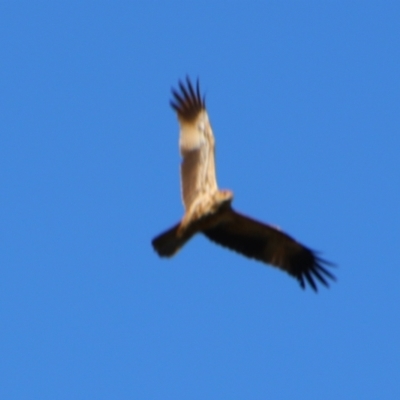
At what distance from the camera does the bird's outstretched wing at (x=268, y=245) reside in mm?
15141

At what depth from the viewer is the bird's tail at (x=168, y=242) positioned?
14.5 metres

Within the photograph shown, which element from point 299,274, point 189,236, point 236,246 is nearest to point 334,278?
point 299,274

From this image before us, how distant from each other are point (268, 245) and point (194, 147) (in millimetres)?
1596

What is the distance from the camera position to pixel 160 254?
47.4 ft

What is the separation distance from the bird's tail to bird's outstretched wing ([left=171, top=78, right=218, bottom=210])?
545 millimetres

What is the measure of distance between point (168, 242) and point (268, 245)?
67.7 inches

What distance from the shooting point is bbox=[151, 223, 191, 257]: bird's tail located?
14.5 meters

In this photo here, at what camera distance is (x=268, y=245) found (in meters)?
15.6

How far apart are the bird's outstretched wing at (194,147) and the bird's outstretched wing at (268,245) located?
1.71ft

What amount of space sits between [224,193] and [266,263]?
5.41 ft

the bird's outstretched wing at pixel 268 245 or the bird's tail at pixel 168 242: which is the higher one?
the bird's outstretched wing at pixel 268 245

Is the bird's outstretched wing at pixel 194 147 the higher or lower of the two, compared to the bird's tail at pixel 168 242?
higher

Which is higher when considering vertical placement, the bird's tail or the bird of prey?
the bird of prey

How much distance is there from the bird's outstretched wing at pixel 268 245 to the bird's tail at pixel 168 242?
0.74 m
